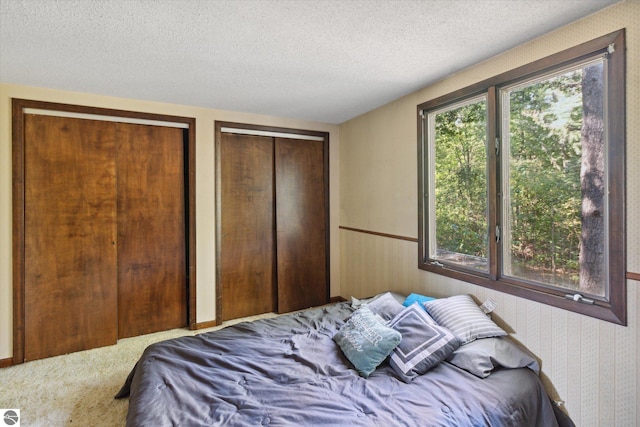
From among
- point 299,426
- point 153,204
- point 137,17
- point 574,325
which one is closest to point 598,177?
point 574,325

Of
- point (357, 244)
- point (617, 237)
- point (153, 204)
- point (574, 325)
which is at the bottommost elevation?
point (574, 325)

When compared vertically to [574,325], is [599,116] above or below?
above

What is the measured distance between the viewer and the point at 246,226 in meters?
3.70

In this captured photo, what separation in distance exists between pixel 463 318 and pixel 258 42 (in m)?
2.22

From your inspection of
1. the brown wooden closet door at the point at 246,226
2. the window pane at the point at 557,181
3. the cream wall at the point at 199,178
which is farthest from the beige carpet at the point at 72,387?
the window pane at the point at 557,181

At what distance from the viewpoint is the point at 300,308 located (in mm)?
3975

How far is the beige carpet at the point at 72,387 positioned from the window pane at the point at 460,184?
2.65 m

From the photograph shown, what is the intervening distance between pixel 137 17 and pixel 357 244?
2939mm

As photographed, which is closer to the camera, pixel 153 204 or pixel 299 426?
pixel 299 426

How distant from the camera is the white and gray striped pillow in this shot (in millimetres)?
1993

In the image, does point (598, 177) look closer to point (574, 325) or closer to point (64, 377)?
point (574, 325)

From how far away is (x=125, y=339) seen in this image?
315 centimetres

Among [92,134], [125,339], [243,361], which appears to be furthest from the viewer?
[125,339]

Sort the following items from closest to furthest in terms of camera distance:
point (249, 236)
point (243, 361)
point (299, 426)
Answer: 1. point (299, 426)
2. point (243, 361)
3. point (249, 236)
